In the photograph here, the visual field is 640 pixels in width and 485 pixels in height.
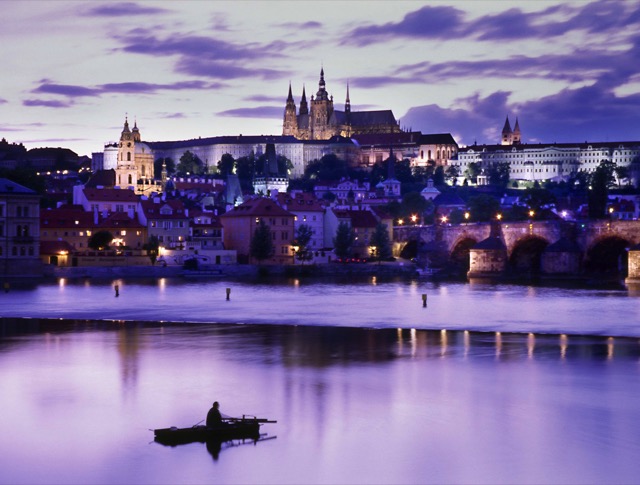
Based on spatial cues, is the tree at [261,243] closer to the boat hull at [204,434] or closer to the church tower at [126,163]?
the boat hull at [204,434]

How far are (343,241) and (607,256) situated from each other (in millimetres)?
20591

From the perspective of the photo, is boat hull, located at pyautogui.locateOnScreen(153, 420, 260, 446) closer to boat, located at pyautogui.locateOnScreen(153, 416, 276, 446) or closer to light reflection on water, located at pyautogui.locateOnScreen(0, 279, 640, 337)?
boat, located at pyautogui.locateOnScreen(153, 416, 276, 446)

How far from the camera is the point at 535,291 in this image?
63312mm

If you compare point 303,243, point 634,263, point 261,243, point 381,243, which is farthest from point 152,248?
point 634,263

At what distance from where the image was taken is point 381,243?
316 ft

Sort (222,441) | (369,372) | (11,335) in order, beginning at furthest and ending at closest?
1. (11,335)
2. (369,372)
3. (222,441)

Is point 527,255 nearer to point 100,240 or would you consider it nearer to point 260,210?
point 260,210

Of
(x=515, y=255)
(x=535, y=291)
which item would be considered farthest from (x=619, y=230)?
(x=535, y=291)

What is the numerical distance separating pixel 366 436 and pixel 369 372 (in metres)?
6.60

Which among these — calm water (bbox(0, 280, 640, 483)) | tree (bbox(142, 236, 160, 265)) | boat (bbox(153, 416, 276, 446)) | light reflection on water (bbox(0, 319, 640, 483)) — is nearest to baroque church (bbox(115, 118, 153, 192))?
tree (bbox(142, 236, 160, 265))

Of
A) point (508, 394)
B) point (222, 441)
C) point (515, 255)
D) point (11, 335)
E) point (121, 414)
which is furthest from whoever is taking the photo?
point (515, 255)

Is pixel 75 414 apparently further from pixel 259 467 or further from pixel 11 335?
pixel 11 335

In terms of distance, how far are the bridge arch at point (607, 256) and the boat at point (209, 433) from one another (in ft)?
214

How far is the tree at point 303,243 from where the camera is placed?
8750cm
